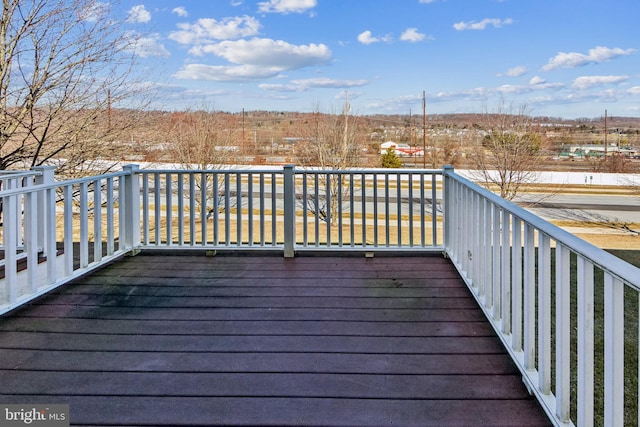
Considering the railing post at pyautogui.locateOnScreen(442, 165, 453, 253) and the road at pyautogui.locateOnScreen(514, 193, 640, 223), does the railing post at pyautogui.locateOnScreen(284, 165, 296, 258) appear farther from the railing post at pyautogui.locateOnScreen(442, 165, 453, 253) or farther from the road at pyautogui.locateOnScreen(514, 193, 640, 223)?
the road at pyautogui.locateOnScreen(514, 193, 640, 223)

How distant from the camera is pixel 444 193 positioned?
3836 mm

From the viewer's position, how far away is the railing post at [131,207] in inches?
156

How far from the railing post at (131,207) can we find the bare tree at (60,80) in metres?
3.74

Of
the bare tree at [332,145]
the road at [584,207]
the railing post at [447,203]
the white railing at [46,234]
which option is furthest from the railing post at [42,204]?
the road at [584,207]

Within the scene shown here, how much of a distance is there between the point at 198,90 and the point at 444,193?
9.55 m

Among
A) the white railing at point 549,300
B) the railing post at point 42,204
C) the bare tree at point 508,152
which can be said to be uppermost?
the bare tree at point 508,152

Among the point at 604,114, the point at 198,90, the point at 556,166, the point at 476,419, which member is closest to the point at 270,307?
the point at 476,419

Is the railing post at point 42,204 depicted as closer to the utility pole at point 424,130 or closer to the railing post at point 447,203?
the railing post at point 447,203

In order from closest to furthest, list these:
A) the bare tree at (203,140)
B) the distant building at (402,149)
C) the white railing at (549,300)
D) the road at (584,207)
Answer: the white railing at (549,300) < the bare tree at (203,140) < the road at (584,207) < the distant building at (402,149)

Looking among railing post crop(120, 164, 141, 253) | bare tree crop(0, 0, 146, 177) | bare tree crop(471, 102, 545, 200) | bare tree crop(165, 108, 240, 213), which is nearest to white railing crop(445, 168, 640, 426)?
railing post crop(120, 164, 141, 253)

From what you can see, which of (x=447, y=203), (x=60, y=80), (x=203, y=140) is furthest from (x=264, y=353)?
(x=203, y=140)

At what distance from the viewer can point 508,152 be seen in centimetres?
1185

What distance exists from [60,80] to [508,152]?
10.7 meters

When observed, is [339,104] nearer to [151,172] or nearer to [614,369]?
[151,172]
